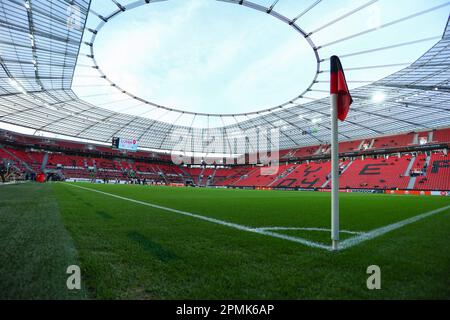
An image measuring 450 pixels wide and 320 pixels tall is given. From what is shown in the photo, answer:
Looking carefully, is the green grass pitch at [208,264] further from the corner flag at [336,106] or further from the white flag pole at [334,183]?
the corner flag at [336,106]

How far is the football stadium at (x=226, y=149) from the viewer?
2209mm

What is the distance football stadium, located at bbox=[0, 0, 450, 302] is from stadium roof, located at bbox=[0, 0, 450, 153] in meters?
0.22

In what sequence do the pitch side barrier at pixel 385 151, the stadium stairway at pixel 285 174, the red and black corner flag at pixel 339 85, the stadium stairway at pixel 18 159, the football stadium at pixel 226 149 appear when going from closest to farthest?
the football stadium at pixel 226 149, the red and black corner flag at pixel 339 85, the pitch side barrier at pixel 385 151, the stadium stairway at pixel 18 159, the stadium stairway at pixel 285 174

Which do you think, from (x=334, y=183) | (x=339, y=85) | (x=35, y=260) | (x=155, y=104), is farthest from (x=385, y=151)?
(x=35, y=260)

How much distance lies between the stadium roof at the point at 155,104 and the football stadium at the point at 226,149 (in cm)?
22

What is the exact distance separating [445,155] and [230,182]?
44049 millimetres

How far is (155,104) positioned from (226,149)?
28.8 metres

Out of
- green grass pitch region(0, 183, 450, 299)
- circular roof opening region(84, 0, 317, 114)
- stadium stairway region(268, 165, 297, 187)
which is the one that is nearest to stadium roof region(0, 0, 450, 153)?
circular roof opening region(84, 0, 317, 114)

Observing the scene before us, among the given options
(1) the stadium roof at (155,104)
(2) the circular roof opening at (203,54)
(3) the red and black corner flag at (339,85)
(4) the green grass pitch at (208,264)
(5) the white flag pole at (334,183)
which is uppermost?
(2) the circular roof opening at (203,54)

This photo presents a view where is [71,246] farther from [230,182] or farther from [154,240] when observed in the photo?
[230,182]

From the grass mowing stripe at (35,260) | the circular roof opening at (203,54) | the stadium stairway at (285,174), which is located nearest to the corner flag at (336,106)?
the grass mowing stripe at (35,260)

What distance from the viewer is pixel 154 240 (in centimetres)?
327

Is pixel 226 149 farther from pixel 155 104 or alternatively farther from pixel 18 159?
pixel 18 159
